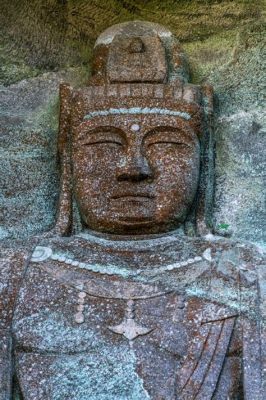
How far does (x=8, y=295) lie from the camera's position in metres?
3.21

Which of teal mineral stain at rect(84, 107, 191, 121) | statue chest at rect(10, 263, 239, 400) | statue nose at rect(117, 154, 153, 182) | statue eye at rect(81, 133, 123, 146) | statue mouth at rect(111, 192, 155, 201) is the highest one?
teal mineral stain at rect(84, 107, 191, 121)

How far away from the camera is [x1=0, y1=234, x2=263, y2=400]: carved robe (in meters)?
2.96

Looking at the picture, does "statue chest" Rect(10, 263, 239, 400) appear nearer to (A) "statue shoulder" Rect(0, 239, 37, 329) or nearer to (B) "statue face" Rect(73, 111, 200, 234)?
(A) "statue shoulder" Rect(0, 239, 37, 329)

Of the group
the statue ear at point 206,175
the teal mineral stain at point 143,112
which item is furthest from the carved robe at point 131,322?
the teal mineral stain at point 143,112

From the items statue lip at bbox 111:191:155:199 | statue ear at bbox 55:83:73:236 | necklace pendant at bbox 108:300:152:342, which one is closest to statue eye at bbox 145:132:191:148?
statue lip at bbox 111:191:155:199

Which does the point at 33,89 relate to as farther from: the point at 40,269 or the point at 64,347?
the point at 64,347

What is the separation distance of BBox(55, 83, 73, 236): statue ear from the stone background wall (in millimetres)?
137

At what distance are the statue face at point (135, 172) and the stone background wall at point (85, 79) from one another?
0.28 metres

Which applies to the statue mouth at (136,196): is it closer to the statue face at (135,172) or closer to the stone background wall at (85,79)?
the statue face at (135,172)

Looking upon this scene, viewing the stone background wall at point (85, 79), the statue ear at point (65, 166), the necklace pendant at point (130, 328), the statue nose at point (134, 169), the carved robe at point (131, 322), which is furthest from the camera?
the stone background wall at point (85, 79)

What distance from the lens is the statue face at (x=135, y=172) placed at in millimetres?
3445

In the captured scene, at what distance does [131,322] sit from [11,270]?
21.8 inches

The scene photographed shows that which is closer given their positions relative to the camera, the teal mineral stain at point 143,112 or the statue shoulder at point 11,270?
the statue shoulder at point 11,270

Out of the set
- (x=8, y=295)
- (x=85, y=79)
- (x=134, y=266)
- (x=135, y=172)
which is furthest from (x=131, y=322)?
(x=85, y=79)
